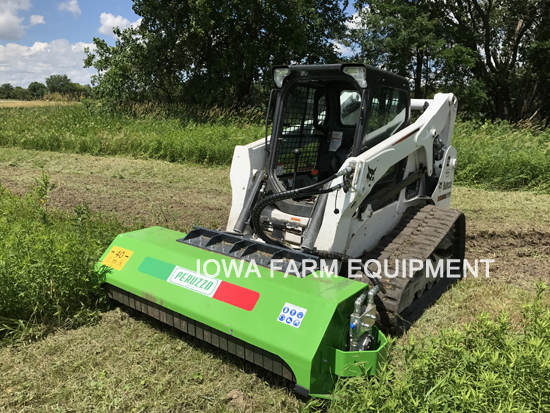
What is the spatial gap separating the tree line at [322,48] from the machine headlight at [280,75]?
38.7 feet

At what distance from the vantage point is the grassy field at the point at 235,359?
7.24ft

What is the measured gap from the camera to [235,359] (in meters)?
3.14

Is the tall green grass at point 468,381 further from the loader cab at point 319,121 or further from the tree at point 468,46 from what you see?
the tree at point 468,46

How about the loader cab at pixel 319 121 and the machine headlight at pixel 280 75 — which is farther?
the machine headlight at pixel 280 75

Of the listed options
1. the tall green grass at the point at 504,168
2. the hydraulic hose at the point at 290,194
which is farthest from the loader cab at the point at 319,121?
the tall green grass at the point at 504,168

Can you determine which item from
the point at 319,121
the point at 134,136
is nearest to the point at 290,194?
the point at 319,121

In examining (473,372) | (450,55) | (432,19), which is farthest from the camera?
(432,19)

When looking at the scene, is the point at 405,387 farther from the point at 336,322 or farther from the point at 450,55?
the point at 450,55

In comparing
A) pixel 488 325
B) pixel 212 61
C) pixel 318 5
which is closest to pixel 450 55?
pixel 318 5

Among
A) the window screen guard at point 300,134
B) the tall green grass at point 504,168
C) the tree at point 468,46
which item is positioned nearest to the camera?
the window screen guard at point 300,134

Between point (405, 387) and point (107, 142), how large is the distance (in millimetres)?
10462

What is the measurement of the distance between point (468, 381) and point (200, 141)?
8971mm

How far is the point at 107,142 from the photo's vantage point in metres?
11.1

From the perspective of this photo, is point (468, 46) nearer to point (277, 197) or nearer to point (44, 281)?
point (277, 197)
